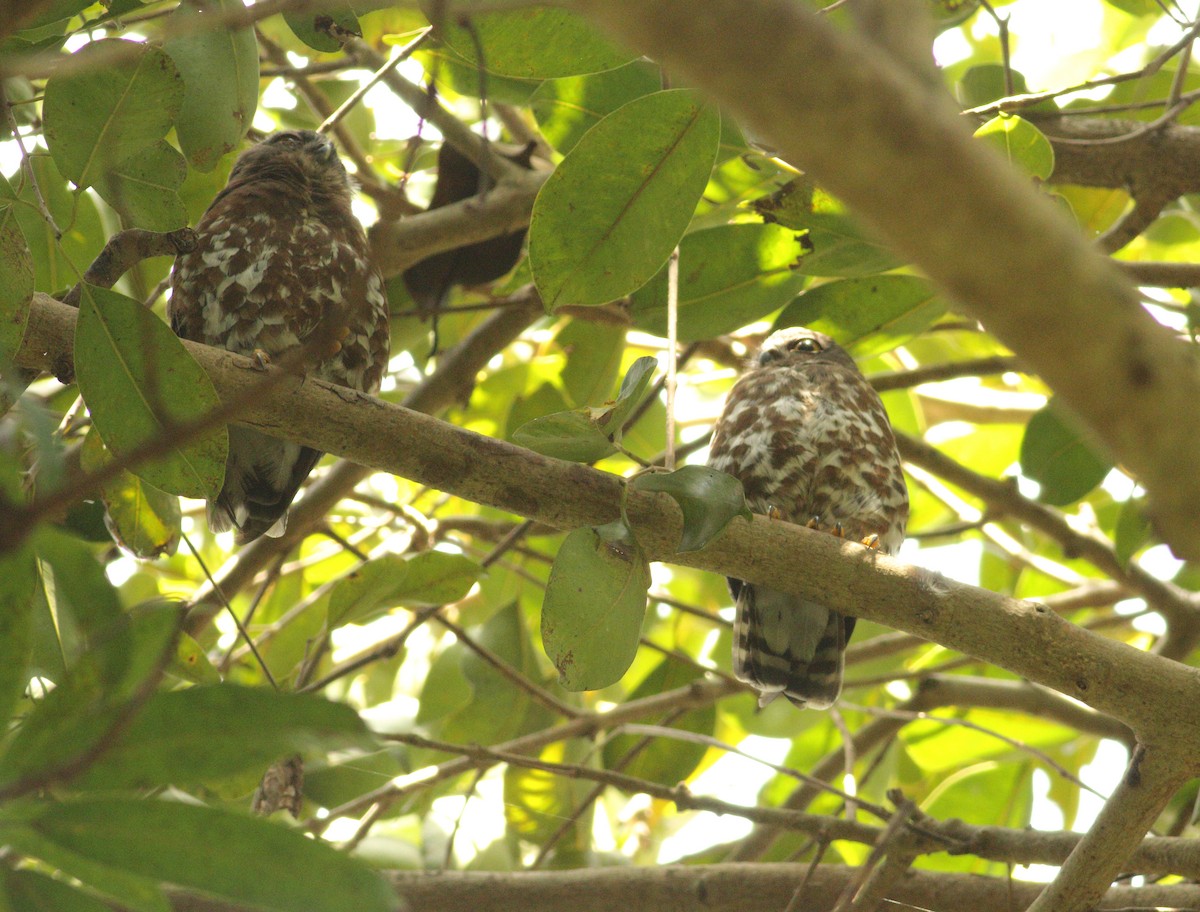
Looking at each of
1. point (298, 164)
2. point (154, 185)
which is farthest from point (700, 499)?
point (298, 164)

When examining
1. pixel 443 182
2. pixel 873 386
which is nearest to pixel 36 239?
pixel 443 182

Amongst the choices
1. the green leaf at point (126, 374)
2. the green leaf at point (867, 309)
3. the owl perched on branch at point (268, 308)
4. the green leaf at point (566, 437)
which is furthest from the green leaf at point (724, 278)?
the green leaf at point (126, 374)

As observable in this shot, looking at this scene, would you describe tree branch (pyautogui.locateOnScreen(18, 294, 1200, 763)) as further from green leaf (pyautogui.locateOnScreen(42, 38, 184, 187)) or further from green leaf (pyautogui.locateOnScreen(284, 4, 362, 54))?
green leaf (pyautogui.locateOnScreen(284, 4, 362, 54))

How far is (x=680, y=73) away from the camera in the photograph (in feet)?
2.50

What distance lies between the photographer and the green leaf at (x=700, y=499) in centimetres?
183

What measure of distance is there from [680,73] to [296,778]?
7.53 feet

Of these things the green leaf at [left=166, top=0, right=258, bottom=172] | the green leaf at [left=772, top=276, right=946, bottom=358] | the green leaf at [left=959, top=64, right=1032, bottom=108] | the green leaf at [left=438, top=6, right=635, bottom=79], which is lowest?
the green leaf at [left=166, top=0, right=258, bottom=172]

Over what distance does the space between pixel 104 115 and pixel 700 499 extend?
3.76 ft

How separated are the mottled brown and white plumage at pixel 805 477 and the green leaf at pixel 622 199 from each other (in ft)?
4.22

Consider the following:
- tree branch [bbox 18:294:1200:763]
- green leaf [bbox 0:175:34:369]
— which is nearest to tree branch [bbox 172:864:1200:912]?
tree branch [bbox 18:294:1200:763]

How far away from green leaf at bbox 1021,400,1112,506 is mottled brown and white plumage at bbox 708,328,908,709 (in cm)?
39

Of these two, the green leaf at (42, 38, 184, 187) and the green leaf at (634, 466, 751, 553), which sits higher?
the green leaf at (42, 38, 184, 187)

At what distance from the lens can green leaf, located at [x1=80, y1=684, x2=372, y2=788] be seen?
3.11 feet

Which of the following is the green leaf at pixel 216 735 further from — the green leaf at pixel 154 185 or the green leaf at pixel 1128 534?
the green leaf at pixel 1128 534
